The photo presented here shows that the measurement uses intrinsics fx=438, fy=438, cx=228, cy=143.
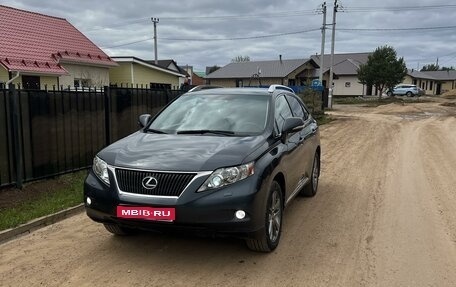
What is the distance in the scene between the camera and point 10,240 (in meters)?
5.09

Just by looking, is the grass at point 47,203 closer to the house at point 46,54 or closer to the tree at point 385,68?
the house at point 46,54

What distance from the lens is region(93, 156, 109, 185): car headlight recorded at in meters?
4.23

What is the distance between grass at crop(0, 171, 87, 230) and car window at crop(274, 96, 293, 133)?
3.25 m

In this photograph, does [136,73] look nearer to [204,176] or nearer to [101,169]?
[101,169]

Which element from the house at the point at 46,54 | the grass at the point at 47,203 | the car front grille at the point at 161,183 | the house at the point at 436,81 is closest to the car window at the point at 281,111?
the car front grille at the point at 161,183

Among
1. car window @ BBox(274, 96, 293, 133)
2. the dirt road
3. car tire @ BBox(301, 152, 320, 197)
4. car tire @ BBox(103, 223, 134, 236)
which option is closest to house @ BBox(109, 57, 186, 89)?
car tire @ BBox(301, 152, 320, 197)

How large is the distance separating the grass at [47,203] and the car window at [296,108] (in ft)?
11.2

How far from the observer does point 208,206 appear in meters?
3.81

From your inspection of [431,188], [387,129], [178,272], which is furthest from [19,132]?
[387,129]

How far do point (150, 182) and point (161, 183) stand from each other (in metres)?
0.11

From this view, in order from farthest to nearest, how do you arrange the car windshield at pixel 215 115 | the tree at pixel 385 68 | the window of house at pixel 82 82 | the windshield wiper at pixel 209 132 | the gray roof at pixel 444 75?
the gray roof at pixel 444 75, the tree at pixel 385 68, the window of house at pixel 82 82, the car windshield at pixel 215 115, the windshield wiper at pixel 209 132

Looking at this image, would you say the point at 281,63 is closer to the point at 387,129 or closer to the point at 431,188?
the point at 387,129

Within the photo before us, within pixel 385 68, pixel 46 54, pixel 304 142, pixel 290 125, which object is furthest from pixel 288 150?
pixel 385 68

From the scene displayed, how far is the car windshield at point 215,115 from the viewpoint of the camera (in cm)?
496
